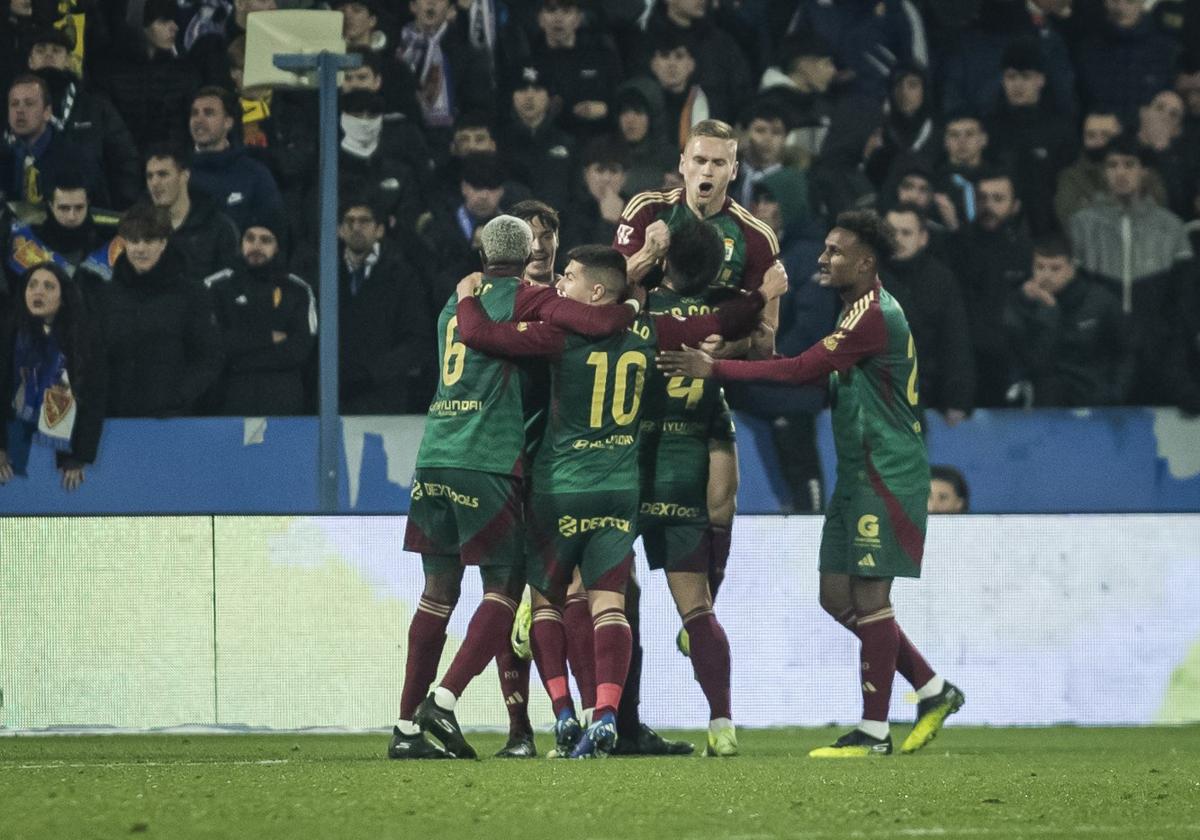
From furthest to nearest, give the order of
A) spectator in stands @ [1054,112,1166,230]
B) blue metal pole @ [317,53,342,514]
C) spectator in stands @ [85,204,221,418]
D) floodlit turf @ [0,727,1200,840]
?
spectator in stands @ [1054,112,1166,230]
spectator in stands @ [85,204,221,418]
blue metal pole @ [317,53,342,514]
floodlit turf @ [0,727,1200,840]

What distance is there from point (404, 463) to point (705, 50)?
3.26 metres

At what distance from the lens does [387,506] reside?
1109cm

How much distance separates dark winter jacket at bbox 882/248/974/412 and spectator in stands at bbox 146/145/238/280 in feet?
12.7

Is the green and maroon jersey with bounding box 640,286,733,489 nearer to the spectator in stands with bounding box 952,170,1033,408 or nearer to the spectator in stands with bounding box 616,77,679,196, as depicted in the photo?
the spectator in stands with bounding box 616,77,679,196

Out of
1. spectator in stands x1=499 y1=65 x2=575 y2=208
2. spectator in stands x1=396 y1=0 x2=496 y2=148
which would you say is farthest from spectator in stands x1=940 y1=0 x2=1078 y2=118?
spectator in stands x1=396 y1=0 x2=496 y2=148

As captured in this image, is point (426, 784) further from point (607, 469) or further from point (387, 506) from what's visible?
point (387, 506)

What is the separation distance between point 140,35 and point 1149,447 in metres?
6.55

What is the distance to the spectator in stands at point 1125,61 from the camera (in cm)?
1252

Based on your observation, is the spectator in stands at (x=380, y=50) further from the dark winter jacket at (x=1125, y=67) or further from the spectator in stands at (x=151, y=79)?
the dark winter jacket at (x=1125, y=67)

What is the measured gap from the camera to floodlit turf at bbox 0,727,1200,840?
4094 millimetres

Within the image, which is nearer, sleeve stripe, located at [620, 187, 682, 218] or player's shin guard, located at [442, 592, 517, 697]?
player's shin guard, located at [442, 592, 517, 697]

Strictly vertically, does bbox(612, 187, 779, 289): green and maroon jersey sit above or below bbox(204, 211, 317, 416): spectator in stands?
above

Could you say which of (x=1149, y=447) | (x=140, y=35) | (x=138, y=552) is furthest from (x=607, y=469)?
(x=140, y=35)

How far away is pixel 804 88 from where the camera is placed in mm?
12164
